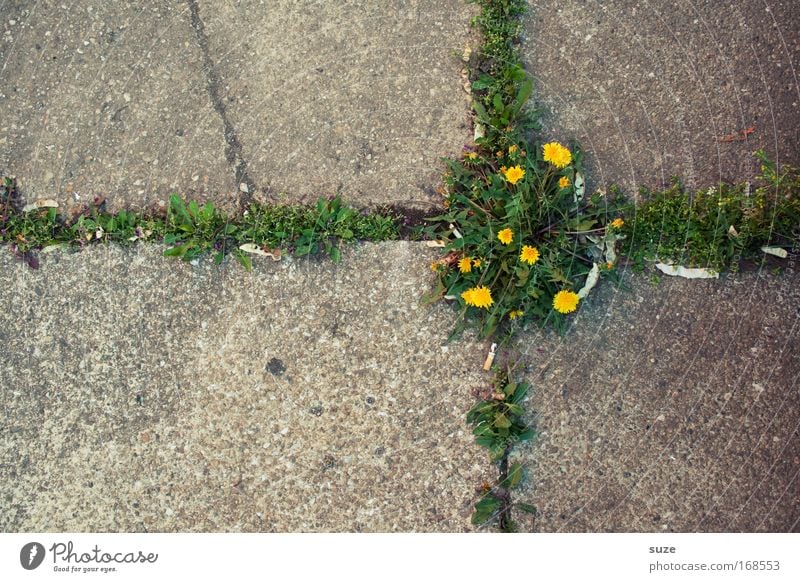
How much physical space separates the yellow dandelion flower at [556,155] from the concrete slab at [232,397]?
61 cm

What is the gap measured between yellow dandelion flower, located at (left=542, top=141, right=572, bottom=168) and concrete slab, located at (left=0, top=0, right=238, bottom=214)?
126 cm

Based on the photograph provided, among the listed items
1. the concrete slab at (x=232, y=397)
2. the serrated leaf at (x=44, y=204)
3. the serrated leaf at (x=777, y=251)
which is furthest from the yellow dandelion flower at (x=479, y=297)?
the serrated leaf at (x=44, y=204)

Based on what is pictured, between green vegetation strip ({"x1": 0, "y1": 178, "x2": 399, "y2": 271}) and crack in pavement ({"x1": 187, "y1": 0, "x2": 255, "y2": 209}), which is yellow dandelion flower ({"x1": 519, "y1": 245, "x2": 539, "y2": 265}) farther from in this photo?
crack in pavement ({"x1": 187, "y1": 0, "x2": 255, "y2": 209})

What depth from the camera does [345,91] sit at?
2.58 metres

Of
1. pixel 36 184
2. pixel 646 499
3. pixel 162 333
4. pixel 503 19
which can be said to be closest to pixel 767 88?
pixel 503 19

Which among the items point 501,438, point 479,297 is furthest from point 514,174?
point 501,438

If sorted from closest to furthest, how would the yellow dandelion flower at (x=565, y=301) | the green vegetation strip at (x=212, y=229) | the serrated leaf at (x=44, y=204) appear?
the yellow dandelion flower at (x=565, y=301), the green vegetation strip at (x=212, y=229), the serrated leaf at (x=44, y=204)

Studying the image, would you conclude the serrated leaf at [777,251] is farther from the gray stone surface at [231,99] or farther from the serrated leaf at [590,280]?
the gray stone surface at [231,99]

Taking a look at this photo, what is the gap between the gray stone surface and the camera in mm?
2559

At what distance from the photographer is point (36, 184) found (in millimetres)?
2625

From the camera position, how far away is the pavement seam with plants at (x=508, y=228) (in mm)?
2375

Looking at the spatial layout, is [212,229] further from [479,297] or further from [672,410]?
[672,410]

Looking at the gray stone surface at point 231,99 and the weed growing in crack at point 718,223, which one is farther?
the gray stone surface at point 231,99

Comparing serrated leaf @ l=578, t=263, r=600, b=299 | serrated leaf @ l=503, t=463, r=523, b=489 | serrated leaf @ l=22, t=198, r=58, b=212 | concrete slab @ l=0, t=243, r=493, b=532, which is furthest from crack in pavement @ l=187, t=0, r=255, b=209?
serrated leaf @ l=503, t=463, r=523, b=489
